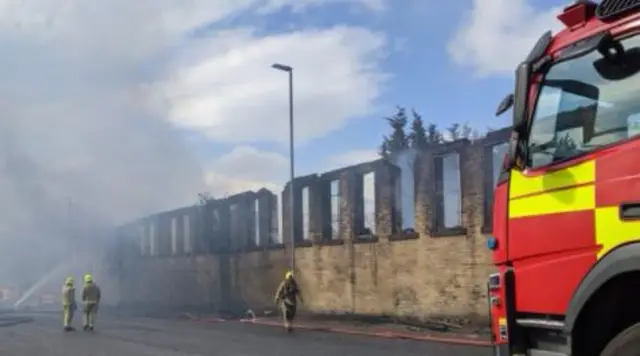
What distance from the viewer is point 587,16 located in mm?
4574

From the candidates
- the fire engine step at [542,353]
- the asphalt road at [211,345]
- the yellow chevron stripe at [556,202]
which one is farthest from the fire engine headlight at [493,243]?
the asphalt road at [211,345]

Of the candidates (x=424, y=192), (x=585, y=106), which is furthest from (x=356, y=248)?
(x=585, y=106)

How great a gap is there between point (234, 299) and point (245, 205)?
3.64 meters

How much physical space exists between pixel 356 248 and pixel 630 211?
18.7m

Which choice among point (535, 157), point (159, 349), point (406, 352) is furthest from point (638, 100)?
point (159, 349)

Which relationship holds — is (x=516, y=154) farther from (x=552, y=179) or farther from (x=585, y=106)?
(x=585, y=106)

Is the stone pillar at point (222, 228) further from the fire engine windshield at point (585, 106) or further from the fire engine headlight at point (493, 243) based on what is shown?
the fire engine windshield at point (585, 106)

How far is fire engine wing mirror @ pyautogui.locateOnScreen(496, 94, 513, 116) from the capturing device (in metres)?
5.06

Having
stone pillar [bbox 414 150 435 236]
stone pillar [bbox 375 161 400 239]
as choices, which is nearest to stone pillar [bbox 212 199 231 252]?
stone pillar [bbox 375 161 400 239]

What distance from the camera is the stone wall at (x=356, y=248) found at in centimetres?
1823

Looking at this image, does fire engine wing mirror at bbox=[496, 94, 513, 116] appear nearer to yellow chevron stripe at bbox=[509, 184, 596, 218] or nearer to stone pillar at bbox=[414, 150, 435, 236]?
yellow chevron stripe at bbox=[509, 184, 596, 218]

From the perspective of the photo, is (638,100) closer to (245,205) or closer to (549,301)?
(549,301)

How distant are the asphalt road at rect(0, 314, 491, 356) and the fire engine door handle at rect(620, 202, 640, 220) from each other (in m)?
8.60

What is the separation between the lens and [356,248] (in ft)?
73.7
